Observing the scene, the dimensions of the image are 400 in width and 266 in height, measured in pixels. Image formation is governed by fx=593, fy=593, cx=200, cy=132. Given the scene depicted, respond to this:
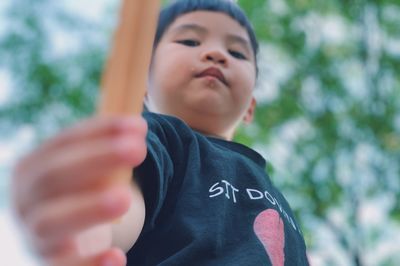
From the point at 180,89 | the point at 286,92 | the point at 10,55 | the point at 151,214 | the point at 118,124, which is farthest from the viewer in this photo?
the point at 286,92

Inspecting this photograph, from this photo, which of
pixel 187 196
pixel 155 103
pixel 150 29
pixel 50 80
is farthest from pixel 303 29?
pixel 150 29

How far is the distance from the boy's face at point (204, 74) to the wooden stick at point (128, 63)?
2.06 feet

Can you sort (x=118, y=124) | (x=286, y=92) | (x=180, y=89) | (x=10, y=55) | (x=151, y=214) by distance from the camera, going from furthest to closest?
(x=286, y=92), (x=10, y=55), (x=180, y=89), (x=151, y=214), (x=118, y=124)

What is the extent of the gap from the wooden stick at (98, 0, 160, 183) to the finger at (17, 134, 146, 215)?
1 cm

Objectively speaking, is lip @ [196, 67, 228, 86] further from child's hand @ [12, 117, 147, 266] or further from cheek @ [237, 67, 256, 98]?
Answer: child's hand @ [12, 117, 147, 266]

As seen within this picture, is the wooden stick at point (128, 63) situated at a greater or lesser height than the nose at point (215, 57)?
greater

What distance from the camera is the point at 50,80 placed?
4250mm

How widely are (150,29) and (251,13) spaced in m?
4.22

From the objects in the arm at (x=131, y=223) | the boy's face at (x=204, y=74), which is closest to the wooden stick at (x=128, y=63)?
the arm at (x=131, y=223)

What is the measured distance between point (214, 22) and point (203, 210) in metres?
0.41

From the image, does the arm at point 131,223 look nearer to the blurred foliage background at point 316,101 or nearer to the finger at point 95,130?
the finger at point 95,130

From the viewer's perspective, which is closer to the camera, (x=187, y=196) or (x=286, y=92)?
(x=187, y=196)

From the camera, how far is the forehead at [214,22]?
3.43ft

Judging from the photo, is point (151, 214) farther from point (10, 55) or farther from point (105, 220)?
point (10, 55)
